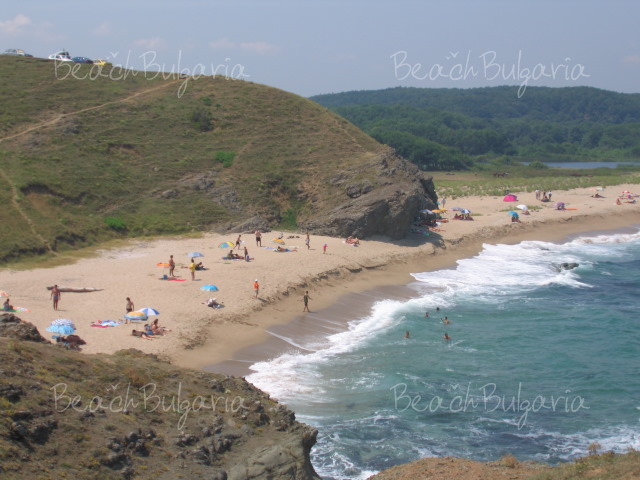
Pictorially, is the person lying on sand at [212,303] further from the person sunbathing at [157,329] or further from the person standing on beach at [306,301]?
the person standing on beach at [306,301]

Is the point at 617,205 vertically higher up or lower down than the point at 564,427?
higher up

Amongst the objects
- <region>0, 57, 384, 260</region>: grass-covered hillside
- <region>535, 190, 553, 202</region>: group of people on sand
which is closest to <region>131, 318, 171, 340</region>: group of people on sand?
<region>0, 57, 384, 260</region>: grass-covered hillside

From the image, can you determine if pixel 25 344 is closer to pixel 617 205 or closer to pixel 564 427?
pixel 564 427

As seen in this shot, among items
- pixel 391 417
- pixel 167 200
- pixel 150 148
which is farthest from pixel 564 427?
pixel 150 148

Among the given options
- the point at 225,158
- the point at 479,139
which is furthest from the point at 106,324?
the point at 479,139

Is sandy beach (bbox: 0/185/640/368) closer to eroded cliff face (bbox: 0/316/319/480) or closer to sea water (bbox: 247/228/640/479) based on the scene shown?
sea water (bbox: 247/228/640/479)

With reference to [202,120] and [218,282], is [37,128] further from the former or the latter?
[218,282]
